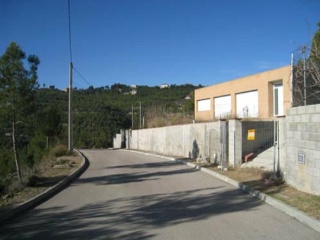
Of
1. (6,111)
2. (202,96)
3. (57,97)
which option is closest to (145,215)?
(6,111)

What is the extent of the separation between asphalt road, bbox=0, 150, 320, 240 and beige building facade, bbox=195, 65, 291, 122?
46.5 ft

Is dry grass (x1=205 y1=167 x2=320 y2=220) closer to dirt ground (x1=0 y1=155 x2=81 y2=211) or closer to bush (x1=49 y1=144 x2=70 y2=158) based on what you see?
dirt ground (x1=0 y1=155 x2=81 y2=211)

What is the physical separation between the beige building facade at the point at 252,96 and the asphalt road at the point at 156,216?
14.2 m

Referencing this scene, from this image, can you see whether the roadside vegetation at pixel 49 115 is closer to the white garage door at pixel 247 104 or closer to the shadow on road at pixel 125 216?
the shadow on road at pixel 125 216

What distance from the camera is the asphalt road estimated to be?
7750mm

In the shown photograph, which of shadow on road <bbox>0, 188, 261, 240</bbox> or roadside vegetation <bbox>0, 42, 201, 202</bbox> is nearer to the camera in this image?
shadow on road <bbox>0, 188, 261, 240</bbox>

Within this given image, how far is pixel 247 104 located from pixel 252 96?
3.41 ft

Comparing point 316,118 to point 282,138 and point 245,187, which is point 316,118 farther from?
point 282,138

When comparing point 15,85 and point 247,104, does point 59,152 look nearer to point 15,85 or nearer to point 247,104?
point 247,104

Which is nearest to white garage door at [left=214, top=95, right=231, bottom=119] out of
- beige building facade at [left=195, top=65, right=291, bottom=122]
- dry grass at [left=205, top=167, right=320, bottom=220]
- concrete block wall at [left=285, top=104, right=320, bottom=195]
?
beige building facade at [left=195, top=65, right=291, bottom=122]

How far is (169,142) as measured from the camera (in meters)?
36.3

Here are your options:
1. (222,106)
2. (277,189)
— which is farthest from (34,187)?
(222,106)

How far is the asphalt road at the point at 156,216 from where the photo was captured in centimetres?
775

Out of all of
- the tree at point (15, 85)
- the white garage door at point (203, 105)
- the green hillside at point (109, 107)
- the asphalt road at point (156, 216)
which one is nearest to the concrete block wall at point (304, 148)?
the asphalt road at point (156, 216)
